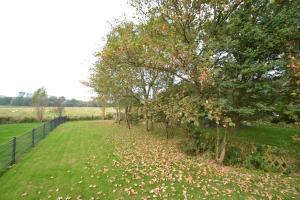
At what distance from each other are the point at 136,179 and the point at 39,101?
130 ft

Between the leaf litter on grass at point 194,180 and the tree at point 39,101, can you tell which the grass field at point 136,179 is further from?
the tree at point 39,101

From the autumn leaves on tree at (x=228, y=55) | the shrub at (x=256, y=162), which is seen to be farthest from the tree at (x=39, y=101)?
the shrub at (x=256, y=162)

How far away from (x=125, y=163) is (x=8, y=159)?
5.73 meters

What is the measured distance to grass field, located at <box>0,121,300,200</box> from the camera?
626 cm

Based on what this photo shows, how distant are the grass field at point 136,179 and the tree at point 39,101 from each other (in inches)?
1314

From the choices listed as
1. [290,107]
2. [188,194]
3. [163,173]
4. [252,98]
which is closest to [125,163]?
[163,173]

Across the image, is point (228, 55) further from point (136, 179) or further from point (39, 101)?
point (39, 101)

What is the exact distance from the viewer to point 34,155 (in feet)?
36.5

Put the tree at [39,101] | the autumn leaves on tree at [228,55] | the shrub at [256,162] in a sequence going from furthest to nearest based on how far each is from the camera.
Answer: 1. the tree at [39,101]
2. the shrub at [256,162]
3. the autumn leaves on tree at [228,55]

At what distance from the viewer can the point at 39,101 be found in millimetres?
40531

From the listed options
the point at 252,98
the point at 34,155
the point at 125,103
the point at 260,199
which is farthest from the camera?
the point at 125,103

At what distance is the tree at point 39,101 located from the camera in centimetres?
4012

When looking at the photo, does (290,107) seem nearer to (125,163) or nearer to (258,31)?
(258,31)

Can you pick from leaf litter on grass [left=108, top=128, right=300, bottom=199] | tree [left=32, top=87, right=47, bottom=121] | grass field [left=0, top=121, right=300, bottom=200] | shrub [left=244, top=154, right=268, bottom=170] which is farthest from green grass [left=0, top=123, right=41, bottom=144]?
shrub [left=244, top=154, right=268, bottom=170]
